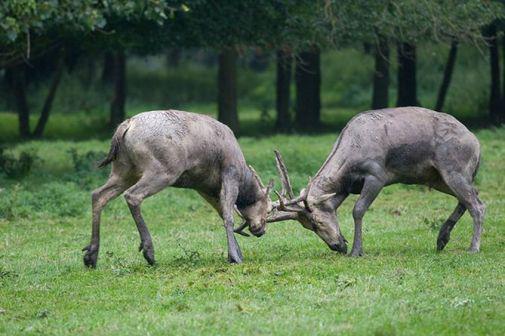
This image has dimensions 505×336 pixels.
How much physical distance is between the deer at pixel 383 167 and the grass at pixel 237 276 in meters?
0.46

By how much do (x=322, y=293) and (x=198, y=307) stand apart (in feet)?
4.14

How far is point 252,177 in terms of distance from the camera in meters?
14.2

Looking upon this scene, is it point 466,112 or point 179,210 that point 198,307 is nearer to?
point 179,210

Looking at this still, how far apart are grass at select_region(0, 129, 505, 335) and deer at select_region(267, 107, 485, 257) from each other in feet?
1.50

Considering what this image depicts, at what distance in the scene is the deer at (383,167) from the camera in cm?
1381

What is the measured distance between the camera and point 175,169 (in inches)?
516

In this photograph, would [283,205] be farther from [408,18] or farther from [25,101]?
[25,101]

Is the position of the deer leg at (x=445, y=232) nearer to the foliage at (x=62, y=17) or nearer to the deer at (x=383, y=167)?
the deer at (x=383, y=167)

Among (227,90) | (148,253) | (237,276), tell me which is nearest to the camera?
(237,276)

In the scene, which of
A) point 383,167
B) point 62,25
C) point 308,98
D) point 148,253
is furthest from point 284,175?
point 308,98

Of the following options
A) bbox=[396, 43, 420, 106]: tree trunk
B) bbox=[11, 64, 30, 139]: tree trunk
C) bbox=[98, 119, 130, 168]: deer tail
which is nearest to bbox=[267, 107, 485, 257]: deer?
bbox=[98, 119, 130, 168]: deer tail

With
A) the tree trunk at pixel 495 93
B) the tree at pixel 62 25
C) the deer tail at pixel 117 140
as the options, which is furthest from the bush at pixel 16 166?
the tree trunk at pixel 495 93

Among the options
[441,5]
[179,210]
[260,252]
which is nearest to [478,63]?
[441,5]

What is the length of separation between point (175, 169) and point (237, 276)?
173 cm
